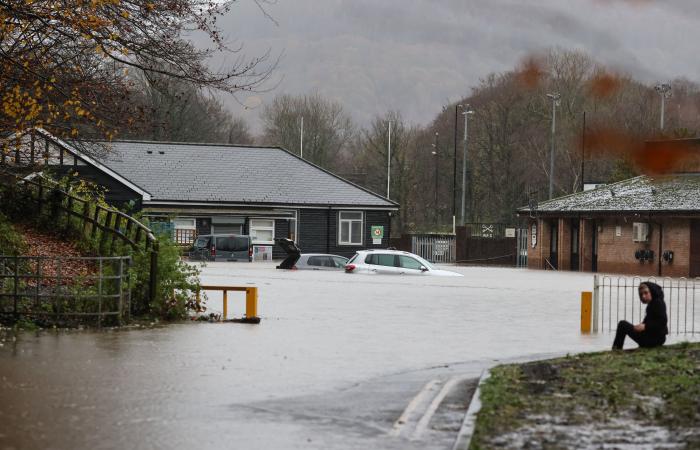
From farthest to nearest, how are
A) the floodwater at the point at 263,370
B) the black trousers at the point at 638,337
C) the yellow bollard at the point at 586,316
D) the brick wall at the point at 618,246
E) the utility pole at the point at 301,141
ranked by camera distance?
the utility pole at the point at 301,141 → the brick wall at the point at 618,246 → the yellow bollard at the point at 586,316 → the black trousers at the point at 638,337 → the floodwater at the point at 263,370

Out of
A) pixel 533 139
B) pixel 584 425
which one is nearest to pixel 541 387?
pixel 584 425

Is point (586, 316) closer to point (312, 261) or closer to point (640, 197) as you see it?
point (312, 261)

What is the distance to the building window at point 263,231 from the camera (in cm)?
6519

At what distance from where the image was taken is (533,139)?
85.6 meters

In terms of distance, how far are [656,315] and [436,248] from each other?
5638 centimetres

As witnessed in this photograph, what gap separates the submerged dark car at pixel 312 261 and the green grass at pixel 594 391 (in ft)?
105

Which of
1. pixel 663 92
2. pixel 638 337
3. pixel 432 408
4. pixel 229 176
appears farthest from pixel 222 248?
pixel 432 408

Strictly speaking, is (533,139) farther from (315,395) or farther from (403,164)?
(315,395)

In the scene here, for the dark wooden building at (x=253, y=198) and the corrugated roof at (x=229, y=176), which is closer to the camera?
the dark wooden building at (x=253, y=198)

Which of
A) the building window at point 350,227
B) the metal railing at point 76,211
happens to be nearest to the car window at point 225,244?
the building window at point 350,227

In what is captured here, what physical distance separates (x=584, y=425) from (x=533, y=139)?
7582 centimetres

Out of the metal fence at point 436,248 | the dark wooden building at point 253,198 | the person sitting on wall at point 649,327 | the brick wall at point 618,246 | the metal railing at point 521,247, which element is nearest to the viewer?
the person sitting on wall at point 649,327

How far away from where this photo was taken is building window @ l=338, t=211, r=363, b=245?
66.4 meters

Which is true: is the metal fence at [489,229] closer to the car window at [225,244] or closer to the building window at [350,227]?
the building window at [350,227]
